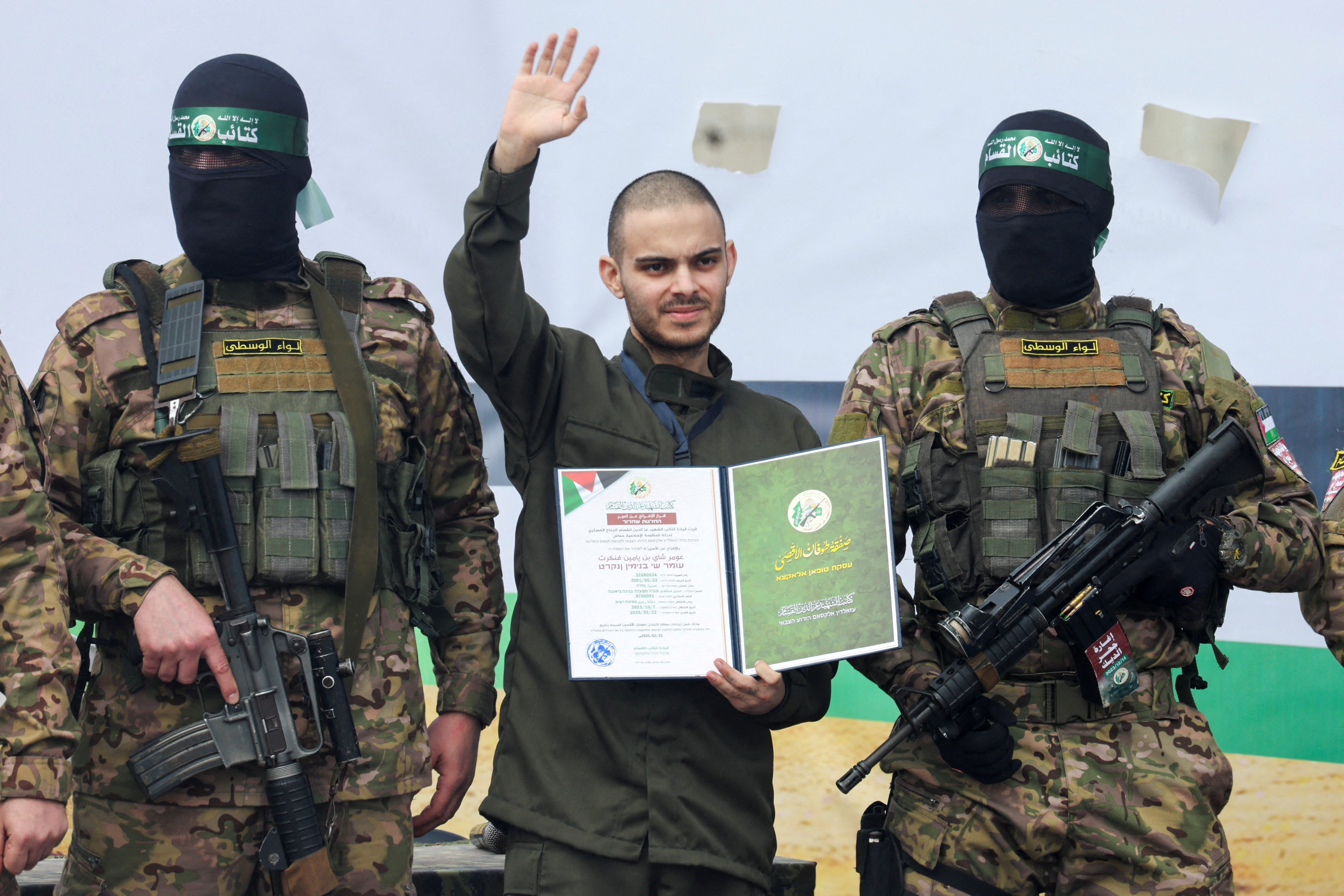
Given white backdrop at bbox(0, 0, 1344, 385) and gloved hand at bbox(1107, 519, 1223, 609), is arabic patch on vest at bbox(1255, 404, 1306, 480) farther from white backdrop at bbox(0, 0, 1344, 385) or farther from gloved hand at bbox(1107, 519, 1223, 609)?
white backdrop at bbox(0, 0, 1344, 385)

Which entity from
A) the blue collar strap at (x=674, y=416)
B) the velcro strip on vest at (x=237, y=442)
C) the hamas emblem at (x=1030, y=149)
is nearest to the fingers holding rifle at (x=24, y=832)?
the velcro strip on vest at (x=237, y=442)

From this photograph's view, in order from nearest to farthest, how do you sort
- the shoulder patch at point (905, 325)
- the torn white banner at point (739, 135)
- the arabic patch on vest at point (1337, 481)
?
the shoulder patch at point (905, 325) → the arabic patch on vest at point (1337, 481) → the torn white banner at point (739, 135)

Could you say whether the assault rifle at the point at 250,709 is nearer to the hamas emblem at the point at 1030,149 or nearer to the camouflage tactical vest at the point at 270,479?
the camouflage tactical vest at the point at 270,479

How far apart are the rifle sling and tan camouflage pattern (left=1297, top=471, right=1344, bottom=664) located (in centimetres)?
183

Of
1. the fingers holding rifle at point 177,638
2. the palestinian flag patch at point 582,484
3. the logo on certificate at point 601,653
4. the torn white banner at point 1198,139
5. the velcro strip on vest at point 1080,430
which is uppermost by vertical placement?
the torn white banner at point 1198,139

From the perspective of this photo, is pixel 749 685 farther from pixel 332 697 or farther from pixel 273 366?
pixel 273 366

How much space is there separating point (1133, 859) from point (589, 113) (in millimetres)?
2410

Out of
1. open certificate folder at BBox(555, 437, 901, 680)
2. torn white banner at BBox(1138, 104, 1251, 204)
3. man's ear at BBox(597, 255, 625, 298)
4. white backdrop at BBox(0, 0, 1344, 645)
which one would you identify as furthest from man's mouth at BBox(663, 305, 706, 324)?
torn white banner at BBox(1138, 104, 1251, 204)

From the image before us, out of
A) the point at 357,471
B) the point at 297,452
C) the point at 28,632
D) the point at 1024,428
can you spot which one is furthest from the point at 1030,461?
the point at 28,632

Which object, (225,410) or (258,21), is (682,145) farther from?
(225,410)

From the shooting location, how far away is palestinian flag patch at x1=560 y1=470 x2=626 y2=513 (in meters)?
2.08

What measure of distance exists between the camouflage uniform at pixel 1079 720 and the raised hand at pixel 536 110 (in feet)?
2.68

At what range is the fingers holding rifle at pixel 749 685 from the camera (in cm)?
202

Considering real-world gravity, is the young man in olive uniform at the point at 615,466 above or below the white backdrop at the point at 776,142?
below
